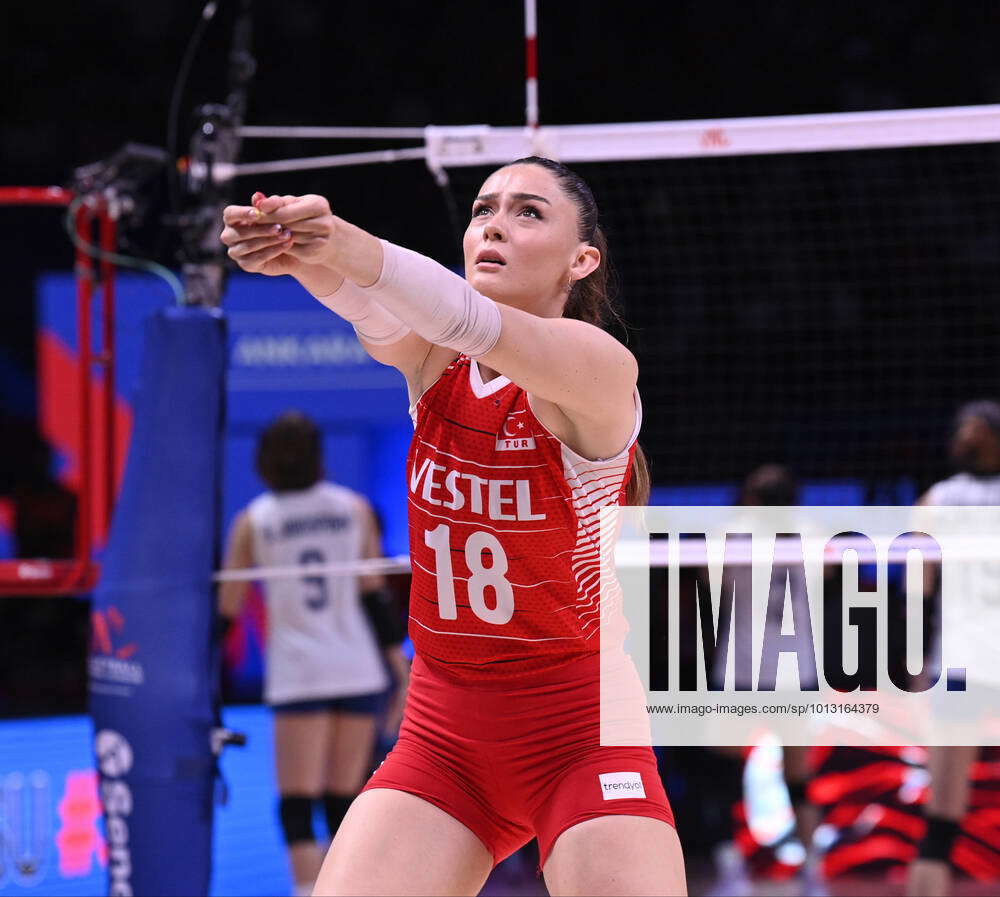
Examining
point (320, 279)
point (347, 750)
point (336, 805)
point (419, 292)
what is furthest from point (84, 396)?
point (419, 292)

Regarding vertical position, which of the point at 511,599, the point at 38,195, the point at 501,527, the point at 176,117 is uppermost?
the point at 176,117

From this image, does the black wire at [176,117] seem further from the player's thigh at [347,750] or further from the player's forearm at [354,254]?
the player's forearm at [354,254]

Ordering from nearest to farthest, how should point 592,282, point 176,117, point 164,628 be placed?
1. point 592,282
2. point 164,628
3. point 176,117

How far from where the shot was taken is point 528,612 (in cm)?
275

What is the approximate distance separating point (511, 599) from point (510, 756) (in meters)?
0.32

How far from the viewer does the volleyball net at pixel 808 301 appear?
9531 mm

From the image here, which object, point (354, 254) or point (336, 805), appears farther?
point (336, 805)

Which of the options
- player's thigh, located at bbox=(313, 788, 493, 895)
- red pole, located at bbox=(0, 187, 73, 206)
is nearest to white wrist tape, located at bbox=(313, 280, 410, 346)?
player's thigh, located at bbox=(313, 788, 493, 895)

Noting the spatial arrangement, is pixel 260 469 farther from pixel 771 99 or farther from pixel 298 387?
pixel 771 99

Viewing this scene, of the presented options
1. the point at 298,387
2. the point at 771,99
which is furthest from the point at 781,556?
the point at 771,99

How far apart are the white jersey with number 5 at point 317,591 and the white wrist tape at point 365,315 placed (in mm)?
2730

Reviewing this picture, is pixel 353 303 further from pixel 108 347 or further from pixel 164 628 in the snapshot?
pixel 108 347

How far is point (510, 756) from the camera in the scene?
2.73 m

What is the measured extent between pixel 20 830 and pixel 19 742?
340 cm
